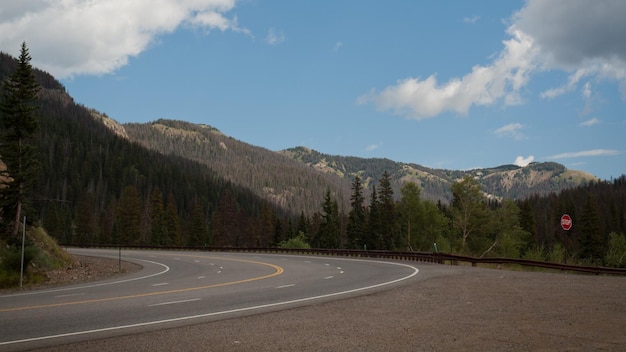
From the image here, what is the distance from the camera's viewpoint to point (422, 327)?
32.2ft

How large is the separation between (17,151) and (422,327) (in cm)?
2868

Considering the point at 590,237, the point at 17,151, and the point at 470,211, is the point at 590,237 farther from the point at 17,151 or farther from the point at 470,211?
the point at 17,151

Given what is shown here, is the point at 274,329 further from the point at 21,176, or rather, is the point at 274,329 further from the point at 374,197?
the point at 374,197

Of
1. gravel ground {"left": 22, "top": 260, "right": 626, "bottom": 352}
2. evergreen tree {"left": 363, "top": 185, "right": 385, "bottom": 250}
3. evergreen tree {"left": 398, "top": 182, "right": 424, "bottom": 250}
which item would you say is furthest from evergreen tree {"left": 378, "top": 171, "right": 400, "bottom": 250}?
gravel ground {"left": 22, "top": 260, "right": 626, "bottom": 352}

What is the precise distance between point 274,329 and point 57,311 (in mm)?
6037

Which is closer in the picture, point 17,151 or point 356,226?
A: point 17,151

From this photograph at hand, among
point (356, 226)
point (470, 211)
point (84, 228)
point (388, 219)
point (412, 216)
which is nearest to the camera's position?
point (470, 211)

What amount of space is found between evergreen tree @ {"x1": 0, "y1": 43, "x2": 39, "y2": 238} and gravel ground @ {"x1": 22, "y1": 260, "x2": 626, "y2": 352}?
951 inches

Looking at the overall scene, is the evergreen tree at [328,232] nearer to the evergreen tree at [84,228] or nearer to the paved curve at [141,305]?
the paved curve at [141,305]

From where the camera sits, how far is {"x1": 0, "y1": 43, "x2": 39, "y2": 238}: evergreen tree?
2947 centimetres

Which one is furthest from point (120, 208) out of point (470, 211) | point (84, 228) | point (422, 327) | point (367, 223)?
point (422, 327)

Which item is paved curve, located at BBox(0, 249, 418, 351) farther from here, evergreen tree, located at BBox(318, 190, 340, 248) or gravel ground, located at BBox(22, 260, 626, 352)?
evergreen tree, located at BBox(318, 190, 340, 248)

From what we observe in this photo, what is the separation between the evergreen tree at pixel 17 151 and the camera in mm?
29469

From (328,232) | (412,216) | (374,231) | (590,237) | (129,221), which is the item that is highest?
(412,216)
